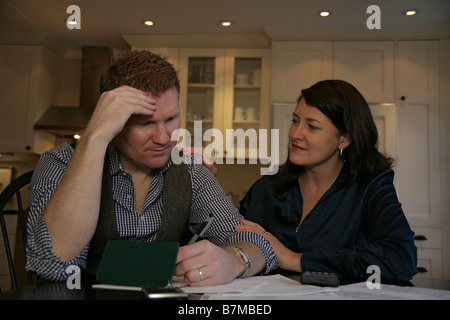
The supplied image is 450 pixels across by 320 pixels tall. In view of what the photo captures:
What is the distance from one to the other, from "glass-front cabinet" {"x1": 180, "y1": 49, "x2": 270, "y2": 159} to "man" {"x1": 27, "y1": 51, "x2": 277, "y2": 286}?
2414 millimetres

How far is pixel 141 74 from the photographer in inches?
45.3

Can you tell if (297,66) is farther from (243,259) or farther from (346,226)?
(243,259)

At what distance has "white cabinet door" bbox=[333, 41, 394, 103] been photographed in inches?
136

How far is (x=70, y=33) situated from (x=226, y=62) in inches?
57.9

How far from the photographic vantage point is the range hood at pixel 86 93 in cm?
387

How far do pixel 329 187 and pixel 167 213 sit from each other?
0.76m

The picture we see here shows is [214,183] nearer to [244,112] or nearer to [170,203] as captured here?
[170,203]

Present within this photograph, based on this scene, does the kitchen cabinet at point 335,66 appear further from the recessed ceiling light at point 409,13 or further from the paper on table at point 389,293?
the paper on table at point 389,293

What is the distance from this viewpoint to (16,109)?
12.7ft

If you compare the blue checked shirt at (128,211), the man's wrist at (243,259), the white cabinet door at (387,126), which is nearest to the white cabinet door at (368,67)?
the white cabinet door at (387,126)

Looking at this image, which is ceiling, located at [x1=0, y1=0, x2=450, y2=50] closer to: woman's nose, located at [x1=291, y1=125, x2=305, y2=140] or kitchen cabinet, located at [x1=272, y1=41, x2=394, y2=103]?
kitchen cabinet, located at [x1=272, y1=41, x2=394, y2=103]
